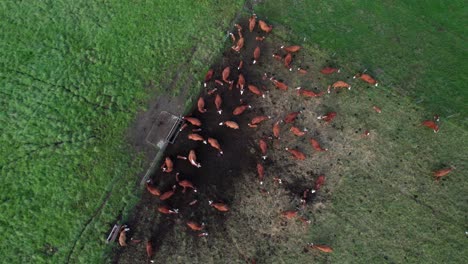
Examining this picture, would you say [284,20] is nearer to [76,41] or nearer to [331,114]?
[331,114]

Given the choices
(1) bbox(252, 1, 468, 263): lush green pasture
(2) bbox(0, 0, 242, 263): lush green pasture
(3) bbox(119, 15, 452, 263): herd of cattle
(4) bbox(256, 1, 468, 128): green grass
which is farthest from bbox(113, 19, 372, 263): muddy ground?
(2) bbox(0, 0, 242, 263): lush green pasture

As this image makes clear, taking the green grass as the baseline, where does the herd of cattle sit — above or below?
below

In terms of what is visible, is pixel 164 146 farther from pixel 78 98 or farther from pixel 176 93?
pixel 78 98

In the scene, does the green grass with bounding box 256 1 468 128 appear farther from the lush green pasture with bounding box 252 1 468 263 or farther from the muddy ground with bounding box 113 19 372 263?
the muddy ground with bounding box 113 19 372 263

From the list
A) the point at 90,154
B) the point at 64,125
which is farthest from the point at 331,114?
the point at 64,125

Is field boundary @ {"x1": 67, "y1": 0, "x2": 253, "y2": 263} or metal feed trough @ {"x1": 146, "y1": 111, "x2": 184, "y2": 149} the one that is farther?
metal feed trough @ {"x1": 146, "y1": 111, "x2": 184, "y2": 149}

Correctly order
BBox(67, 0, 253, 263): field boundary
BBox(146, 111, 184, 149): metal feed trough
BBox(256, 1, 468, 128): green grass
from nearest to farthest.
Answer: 1. BBox(67, 0, 253, 263): field boundary
2. BBox(146, 111, 184, 149): metal feed trough
3. BBox(256, 1, 468, 128): green grass

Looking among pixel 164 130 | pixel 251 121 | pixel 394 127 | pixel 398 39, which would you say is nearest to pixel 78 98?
pixel 164 130
